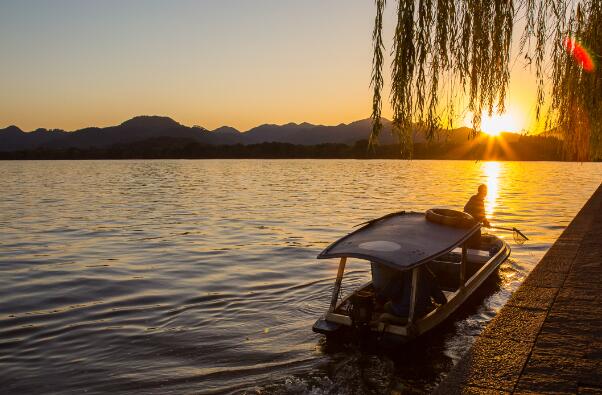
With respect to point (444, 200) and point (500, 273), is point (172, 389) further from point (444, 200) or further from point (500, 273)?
point (444, 200)

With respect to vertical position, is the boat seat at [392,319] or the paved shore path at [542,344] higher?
the paved shore path at [542,344]

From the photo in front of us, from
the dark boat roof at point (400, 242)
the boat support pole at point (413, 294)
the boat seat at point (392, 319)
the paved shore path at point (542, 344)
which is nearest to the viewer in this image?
the paved shore path at point (542, 344)

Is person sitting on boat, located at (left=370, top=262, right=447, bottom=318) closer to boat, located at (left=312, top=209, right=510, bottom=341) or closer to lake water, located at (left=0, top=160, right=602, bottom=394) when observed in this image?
boat, located at (left=312, top=209, right=510, bottom=341)

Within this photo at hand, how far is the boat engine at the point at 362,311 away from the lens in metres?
10.1

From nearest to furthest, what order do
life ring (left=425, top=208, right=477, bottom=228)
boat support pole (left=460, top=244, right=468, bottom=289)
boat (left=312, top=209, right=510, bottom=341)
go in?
boat (left=312, top=209, right=510, bottom=341)
life ring (left=425, top=208, right=477, bottom=228)
boat support pole (left=460, top=244, right=468, bottom=289)

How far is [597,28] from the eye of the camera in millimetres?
5703

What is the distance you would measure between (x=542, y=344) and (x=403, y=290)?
368 cm

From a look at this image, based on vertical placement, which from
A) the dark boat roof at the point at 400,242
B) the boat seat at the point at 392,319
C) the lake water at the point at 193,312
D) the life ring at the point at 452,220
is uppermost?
the life ring at the point at 452,220

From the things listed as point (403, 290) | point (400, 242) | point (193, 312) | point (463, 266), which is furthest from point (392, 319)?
point (193, 312)

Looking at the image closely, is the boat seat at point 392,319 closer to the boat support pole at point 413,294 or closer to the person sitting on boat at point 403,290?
the person sitting on boat at point 403,290

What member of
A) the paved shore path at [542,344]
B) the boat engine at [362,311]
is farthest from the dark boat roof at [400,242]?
the paved shore path at [542,344]

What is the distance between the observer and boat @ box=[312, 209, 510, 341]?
395 inches

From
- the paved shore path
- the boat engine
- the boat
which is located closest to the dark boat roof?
the boat

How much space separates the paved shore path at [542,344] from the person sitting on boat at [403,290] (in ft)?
5.61
